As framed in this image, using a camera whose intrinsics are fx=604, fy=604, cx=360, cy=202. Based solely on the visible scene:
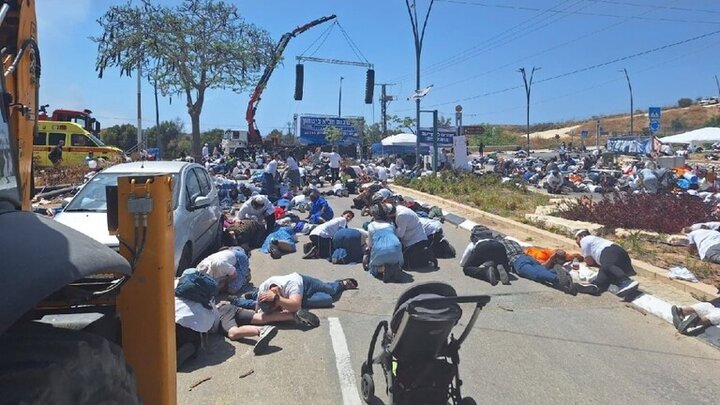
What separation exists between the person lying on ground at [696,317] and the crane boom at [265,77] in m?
29.5

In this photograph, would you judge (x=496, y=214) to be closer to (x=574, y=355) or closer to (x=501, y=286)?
(x=501, y=286)

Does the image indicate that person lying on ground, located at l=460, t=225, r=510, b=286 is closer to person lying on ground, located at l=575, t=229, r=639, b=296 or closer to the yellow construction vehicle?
person lying on ground, located at l=575, t=229, r=639, b=296

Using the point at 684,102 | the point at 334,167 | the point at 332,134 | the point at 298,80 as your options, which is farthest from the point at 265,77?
the point at 684,102

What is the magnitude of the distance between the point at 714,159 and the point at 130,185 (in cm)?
5030

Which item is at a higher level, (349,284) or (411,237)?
(411,237)

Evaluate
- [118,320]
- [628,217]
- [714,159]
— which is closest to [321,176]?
[628,217]

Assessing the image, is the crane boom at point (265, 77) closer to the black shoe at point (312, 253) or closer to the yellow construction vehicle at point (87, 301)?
the black shoe at point (312, 253)

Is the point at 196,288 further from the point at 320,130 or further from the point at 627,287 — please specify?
the point at 320,130

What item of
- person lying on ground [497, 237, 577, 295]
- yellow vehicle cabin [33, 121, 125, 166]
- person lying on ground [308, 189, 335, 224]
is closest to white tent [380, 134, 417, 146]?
yellow vehicle cabin [33, 121, 125, 166]

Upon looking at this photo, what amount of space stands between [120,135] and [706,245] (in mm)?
58289

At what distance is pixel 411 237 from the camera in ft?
30.9

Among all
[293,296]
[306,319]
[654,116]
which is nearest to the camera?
[306,319]

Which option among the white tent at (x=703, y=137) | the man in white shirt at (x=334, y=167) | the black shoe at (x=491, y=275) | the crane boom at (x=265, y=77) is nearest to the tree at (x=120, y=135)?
the crane boom at (x=265, y=77)

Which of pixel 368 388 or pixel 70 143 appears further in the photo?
pixel 70 143
